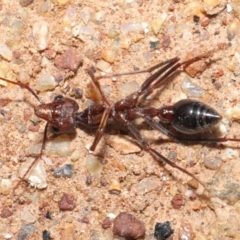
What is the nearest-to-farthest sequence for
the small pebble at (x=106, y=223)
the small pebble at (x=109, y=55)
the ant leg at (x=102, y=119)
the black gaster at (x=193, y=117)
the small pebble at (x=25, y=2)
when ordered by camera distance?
the black gaster at (x=193, y=117)
the ant leg at (x=102, y=119)
the small pebble at (x=106, y=223)
the small pebble at (x=109, y=55)
the small pebble at (x=25, y=2)

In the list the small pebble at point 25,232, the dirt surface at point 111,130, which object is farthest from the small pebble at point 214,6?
the small pebble at point 25,232

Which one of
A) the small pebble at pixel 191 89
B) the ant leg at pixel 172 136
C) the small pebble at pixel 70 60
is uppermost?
the small pebble at pixel 70 60

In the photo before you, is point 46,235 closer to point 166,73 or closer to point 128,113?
point 128,113

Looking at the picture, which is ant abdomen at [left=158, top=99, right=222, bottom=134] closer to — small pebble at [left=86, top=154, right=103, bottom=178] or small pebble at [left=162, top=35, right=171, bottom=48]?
small pebble at [left=162, top=35, right=171, bottom=48]

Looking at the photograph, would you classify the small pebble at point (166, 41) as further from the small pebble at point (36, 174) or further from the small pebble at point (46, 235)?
the small pebble at point (46, 235)

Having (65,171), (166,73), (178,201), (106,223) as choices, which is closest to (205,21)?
(166,73)

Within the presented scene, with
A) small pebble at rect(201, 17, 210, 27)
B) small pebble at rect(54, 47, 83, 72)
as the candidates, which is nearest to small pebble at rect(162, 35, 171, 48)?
small pebble at rect(201, 17, 210, 27)

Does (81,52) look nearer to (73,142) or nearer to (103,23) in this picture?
(103,23)
